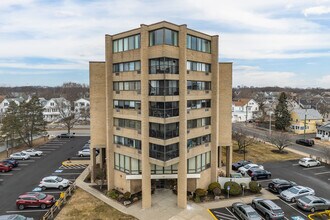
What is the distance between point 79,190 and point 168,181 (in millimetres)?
10755

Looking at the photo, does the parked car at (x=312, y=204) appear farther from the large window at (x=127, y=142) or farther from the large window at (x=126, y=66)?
the large window at (x=126, y=66)

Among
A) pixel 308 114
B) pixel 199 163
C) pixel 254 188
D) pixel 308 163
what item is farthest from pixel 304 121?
pixel 199 163

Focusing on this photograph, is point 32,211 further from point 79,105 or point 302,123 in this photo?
point 79,105

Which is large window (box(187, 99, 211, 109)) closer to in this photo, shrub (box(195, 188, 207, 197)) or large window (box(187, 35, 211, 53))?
large window (box(187, 35, 211, 53))

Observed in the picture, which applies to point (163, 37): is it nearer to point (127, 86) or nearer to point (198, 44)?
point (198, 44)

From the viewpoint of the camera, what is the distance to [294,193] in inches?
1048

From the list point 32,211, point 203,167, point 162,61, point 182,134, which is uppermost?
point 162,61

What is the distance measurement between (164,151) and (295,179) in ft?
70.6

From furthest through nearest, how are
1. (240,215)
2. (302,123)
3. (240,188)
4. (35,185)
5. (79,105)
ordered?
(79,105) → (302,123) → (35,185) → (240,188) → (240,215)

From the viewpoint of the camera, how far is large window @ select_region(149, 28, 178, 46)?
75.3 feet

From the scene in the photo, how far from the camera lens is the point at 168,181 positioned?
2884 cm

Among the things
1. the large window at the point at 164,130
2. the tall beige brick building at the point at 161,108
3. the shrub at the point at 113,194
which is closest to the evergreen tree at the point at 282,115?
the tall beige brick building at the point at 161,108

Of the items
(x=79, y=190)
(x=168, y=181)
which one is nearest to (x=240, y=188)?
(x=168, y=181)

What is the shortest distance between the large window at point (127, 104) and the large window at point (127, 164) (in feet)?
18.9
